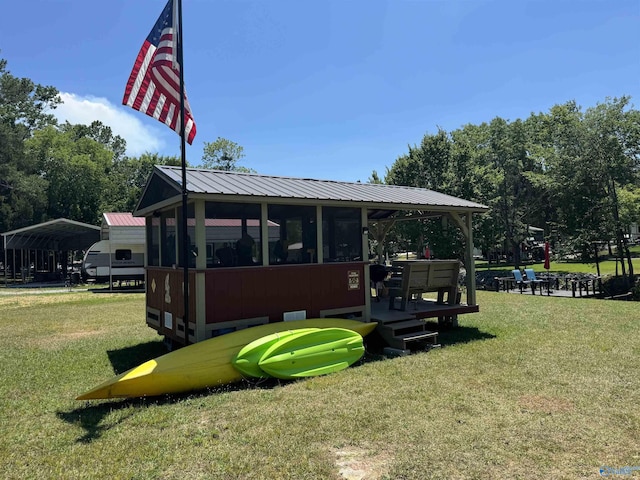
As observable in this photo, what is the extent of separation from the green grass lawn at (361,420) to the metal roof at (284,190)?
9.08 feet

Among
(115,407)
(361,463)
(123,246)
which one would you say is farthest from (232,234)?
(123,246)

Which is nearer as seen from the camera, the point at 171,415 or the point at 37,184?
the point at 171,415

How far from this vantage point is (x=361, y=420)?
4.63 meters

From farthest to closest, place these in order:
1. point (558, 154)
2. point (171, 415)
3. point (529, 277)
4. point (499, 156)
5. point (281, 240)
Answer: point (499, 156) → point (558, 154) → point (529, 277) → point (281, 240) → point (171, 415)

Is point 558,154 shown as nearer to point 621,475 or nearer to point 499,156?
point 499,156

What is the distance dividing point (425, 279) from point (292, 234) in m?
3.01

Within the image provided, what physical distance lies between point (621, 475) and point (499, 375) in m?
2.79

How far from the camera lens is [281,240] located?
24.5 feet

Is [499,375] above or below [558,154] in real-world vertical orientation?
below

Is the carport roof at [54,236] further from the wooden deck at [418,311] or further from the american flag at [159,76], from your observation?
the wooden deck at [418,311]

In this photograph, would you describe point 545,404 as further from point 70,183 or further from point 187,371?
point 70,183

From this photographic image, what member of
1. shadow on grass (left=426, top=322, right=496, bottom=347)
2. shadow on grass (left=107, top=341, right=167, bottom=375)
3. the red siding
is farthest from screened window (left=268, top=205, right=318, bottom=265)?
shadow on grass (left=426, top=322, right=496, bottom=347)

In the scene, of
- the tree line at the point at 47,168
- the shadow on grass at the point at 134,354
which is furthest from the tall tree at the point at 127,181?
the shadow on grass at the point at 134,354

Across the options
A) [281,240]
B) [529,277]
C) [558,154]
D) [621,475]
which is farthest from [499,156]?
[621,475]
